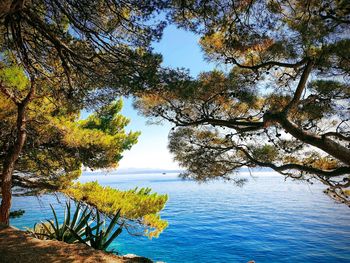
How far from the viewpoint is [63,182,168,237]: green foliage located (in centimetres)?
594

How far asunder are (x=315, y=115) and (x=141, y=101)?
347 centimetres

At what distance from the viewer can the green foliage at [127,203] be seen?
19.5 ft

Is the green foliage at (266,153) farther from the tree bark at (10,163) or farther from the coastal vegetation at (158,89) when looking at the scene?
the tree bark at (10,163)

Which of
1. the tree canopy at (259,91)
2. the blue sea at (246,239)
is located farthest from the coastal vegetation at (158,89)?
the blue sea at (246,239)

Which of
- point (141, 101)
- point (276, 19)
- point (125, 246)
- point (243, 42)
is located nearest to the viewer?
point (276, 19)

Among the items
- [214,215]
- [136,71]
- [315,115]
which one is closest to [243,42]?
[136,71]

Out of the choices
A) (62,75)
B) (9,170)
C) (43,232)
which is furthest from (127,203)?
(62,75)

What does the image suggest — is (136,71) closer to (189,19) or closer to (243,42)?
(189,19)

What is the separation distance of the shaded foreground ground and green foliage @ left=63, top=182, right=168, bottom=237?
2878mm

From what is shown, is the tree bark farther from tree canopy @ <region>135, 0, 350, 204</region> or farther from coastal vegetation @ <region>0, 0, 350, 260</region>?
tree canopy @ <region>135, 0, 350, 204</region>

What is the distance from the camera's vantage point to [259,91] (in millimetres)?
4762

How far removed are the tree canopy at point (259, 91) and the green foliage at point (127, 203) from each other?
126 centimetres

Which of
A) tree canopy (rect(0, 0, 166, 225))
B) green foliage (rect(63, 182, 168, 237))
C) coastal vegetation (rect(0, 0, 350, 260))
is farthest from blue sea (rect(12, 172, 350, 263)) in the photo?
coastal vegetation (rect(0, 0, 350, 260))

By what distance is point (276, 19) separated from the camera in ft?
11.8
